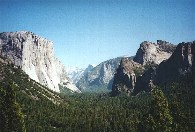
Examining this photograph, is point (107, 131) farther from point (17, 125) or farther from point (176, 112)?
point (17, 125)

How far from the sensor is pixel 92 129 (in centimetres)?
18338

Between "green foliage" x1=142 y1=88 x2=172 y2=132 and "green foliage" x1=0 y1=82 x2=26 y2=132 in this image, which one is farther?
"green foliage" x1=0 y1=82 x2=26 y2=132

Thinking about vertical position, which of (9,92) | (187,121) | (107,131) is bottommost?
(107,131)

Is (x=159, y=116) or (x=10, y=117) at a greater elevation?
(x=10, y=117)

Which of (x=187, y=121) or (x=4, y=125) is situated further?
(x=187, y=121)

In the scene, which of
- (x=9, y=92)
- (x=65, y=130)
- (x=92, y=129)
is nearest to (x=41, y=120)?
(x=65, y=130)

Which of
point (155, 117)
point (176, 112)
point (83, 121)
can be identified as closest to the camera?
point (155, 117)

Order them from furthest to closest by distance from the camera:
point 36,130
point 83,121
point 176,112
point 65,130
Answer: point 83,121
point 65,130
point 36,130
point 176,112

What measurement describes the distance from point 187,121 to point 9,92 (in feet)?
200

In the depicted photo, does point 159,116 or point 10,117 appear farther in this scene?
point 10,117

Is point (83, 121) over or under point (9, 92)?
under

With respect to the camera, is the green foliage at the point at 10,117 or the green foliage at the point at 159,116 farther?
the green foliage at the point at 10,117

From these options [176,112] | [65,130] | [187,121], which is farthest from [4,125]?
[65,130]

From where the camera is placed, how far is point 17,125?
63.0 meters
